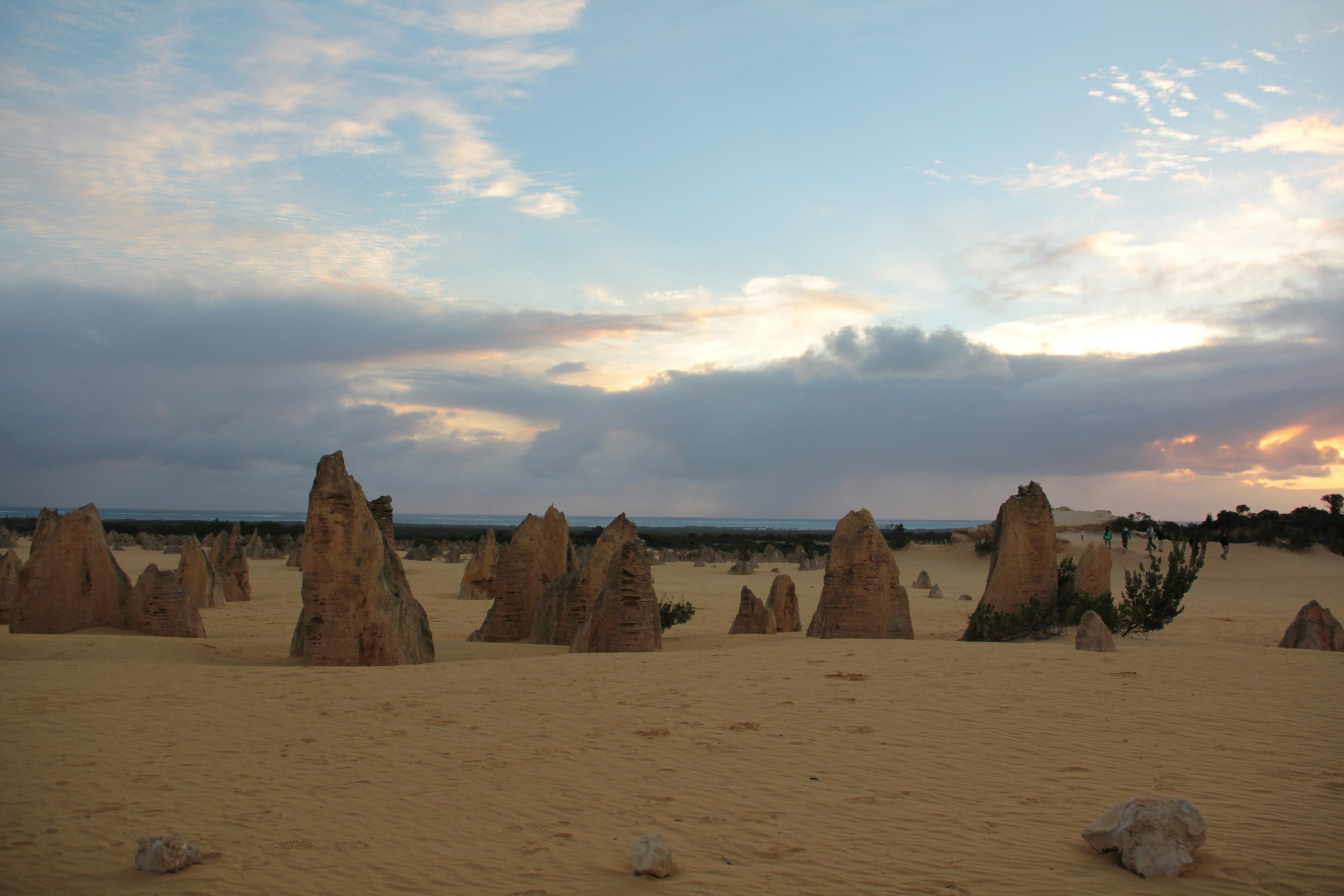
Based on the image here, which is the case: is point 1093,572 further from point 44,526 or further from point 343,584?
point 44,526

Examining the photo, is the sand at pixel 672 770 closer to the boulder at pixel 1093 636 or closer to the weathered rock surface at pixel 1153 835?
the weathered rock surface at pixel 1153 835

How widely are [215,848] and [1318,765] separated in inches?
284

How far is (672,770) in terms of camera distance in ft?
18.6

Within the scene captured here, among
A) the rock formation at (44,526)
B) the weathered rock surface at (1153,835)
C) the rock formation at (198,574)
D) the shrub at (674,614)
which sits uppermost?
the rock formation at (44,526)

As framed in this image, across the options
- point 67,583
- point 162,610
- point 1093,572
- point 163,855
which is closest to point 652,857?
point 163,855

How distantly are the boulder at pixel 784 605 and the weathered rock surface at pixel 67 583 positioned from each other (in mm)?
12255

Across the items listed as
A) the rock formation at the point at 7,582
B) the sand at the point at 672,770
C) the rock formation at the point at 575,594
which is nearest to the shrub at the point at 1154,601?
the sand at the point at 672,770

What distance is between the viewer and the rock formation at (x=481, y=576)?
2459 centimetres

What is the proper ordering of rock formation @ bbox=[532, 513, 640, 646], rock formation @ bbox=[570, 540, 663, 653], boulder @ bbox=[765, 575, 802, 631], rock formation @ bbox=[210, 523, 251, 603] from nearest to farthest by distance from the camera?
rock formation @ bbox=[570, 540, 663, 653] → rock formation @ bbox=[532, 513, 640, 646] → boulder @ bbox=[765, 575, 802, 631] → rock formation @ bbox=[210, 523, 251, 603]

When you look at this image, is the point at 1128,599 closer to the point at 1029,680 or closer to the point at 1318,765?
the point at 1029,680

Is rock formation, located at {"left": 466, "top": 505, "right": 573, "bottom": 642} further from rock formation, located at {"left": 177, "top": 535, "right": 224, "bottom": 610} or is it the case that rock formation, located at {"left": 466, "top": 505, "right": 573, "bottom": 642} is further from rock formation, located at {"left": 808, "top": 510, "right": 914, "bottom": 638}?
rock formation, located at {"left": 177, "top": 535, "right": 224, "bottom": 610}

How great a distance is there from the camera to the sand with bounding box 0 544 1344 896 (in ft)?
13.0

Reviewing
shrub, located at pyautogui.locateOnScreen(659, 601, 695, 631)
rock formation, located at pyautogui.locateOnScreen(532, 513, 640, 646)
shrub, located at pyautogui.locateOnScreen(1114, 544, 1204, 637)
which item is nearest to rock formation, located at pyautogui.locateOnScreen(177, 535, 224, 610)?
rock formation, located at pyautogui.locateOnScreen(532, 513, 640, 646)

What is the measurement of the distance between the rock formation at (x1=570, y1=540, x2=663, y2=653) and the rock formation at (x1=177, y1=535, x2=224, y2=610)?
11913 millimetres
